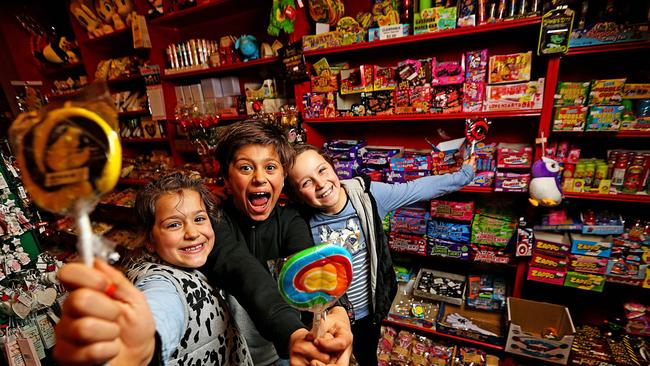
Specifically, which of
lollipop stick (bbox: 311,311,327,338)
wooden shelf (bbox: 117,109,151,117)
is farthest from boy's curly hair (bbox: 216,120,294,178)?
wooden shelf (bbox: 117,109,151,117)

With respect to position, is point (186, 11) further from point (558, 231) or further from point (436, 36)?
point (558, 231)

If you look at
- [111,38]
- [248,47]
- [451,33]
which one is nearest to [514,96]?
[451,33]

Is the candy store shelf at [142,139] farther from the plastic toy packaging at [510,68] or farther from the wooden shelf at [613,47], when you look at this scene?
the wooden shelf at [613,47]

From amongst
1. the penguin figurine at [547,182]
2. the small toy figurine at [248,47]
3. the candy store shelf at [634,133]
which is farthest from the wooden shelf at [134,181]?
the candy store shelf at [634,133]

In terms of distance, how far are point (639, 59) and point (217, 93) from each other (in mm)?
3094

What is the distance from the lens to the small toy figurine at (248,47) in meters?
2.49

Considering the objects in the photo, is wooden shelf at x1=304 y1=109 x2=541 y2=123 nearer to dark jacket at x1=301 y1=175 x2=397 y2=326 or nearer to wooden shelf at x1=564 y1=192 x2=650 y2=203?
wooden shelf at x1=564 y1=192 x2=650 y2=203

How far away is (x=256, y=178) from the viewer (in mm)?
1193

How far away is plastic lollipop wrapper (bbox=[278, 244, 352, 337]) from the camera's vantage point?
75cm

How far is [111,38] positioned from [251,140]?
11.1 feet

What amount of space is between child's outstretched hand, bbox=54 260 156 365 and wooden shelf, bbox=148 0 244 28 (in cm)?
256

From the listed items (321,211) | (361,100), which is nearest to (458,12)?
(361,100)

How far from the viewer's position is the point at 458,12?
1756 millimetres

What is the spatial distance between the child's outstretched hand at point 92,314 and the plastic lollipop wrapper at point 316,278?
35 cm
